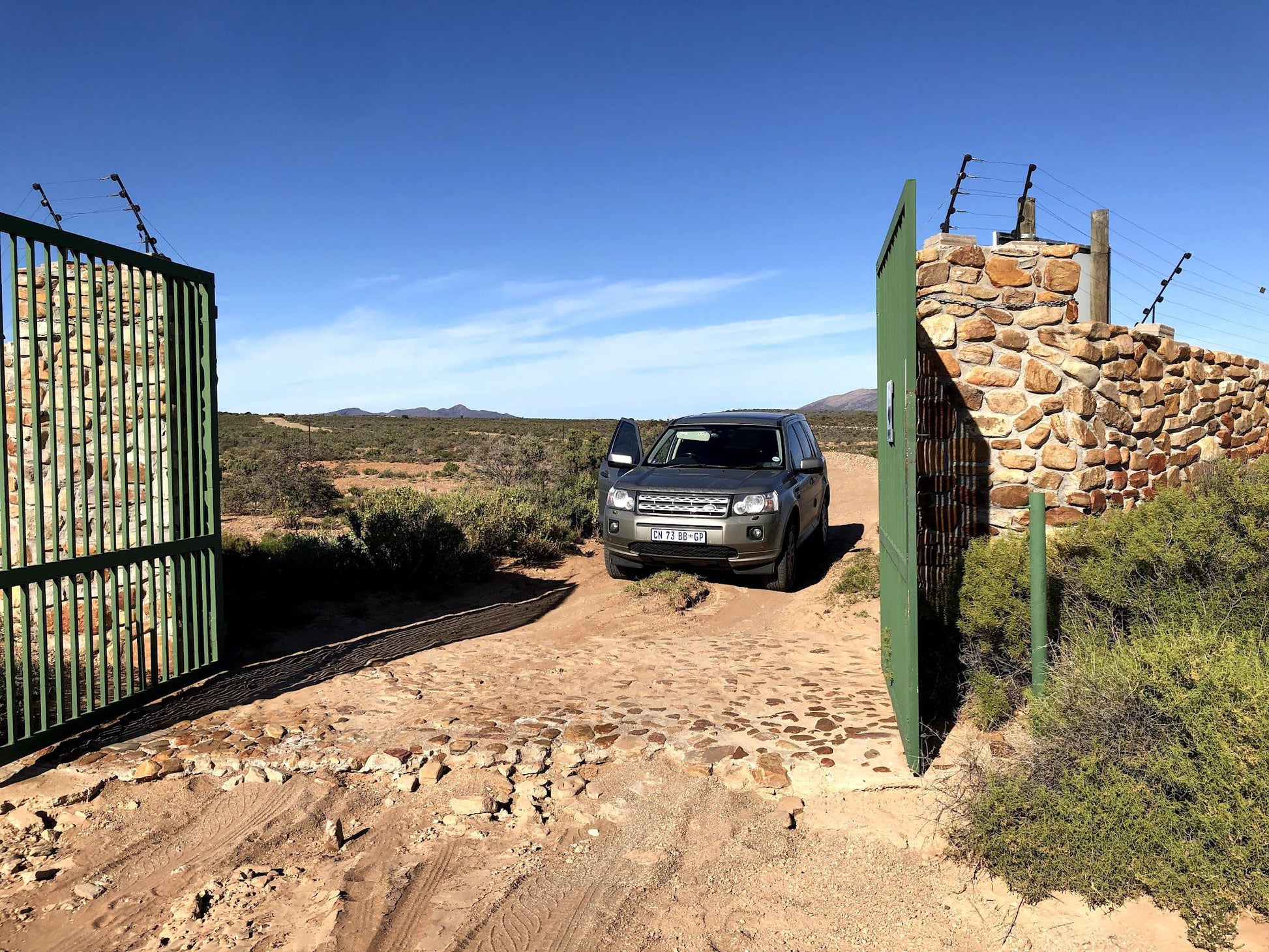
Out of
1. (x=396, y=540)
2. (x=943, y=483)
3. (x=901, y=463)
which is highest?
(x=901, y=463)

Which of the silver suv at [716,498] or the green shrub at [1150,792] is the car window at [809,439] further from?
the green shrub at [1150,792]

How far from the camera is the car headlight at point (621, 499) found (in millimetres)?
9102

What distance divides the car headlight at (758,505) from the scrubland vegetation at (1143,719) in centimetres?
368

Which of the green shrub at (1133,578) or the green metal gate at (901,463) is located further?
the green shrub at (1133,578)

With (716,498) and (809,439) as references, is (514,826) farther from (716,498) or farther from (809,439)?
(809,439)

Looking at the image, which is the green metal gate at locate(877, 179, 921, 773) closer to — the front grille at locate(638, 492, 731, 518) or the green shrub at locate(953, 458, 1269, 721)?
the green shrub at locate(953, 458, 1269, 721)

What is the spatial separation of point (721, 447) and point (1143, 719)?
6.81 meters

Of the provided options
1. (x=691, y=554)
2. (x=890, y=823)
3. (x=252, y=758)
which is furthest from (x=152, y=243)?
(x=890, y=823)

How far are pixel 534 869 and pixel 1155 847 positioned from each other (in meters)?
2.32

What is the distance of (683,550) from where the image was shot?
28.8ft

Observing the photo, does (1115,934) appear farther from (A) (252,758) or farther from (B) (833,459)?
(B) (833,459)

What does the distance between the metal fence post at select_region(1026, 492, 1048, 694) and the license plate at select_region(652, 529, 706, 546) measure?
4.53m

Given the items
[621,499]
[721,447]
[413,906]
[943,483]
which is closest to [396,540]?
[621,499]

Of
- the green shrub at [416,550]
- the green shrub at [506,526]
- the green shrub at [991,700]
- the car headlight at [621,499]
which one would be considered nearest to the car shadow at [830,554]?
the car headlight at [621,499]
